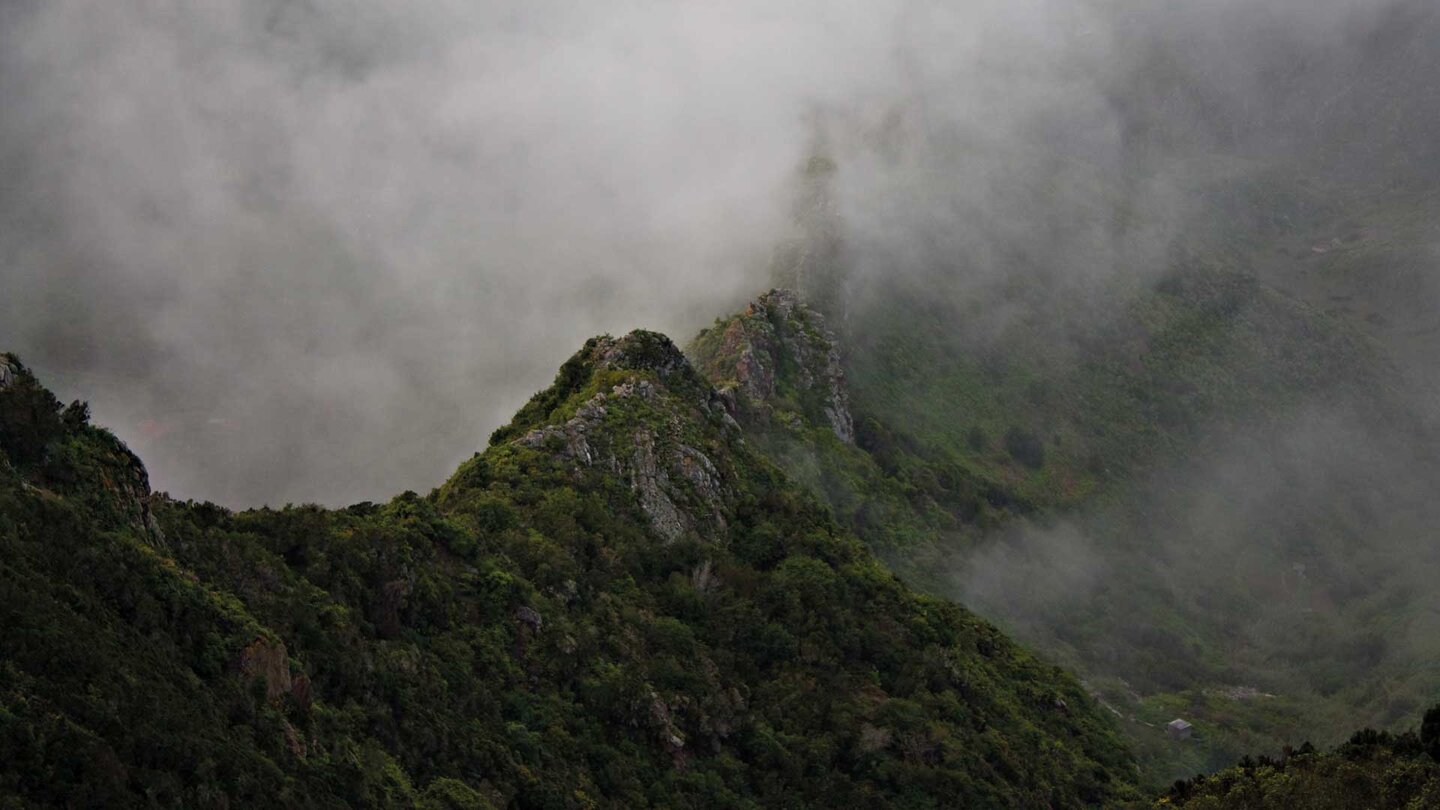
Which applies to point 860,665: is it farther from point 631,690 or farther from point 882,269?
point 882,269

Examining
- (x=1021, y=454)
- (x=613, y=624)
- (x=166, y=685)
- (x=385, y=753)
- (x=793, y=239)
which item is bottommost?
(x=166, y=685)

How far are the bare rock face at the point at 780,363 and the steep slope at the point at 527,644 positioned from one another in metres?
31.4

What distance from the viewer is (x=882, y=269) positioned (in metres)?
192

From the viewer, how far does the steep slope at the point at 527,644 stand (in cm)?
3916

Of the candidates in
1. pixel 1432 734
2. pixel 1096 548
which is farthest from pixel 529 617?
pixel 1096 548

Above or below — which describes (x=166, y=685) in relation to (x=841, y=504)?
below

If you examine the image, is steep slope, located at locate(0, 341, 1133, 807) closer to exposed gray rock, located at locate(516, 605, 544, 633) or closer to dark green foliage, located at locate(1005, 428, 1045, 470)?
exposed gray rock, located at locate(516, 605, 544, 633)

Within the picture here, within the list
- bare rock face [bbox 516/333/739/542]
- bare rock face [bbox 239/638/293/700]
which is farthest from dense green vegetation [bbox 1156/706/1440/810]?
bare rock face [bbox 239/638/293/700]

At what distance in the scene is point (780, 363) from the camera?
14362 centimetres

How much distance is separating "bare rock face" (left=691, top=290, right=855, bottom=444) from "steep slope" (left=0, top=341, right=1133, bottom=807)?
3136 cm

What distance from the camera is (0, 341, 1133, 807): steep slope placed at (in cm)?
3916

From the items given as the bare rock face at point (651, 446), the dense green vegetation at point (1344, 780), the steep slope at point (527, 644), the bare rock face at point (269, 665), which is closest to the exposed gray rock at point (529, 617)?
the steep slope at point (527, 644)

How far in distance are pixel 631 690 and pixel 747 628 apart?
1154cm

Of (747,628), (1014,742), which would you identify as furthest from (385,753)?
(1014,742)
